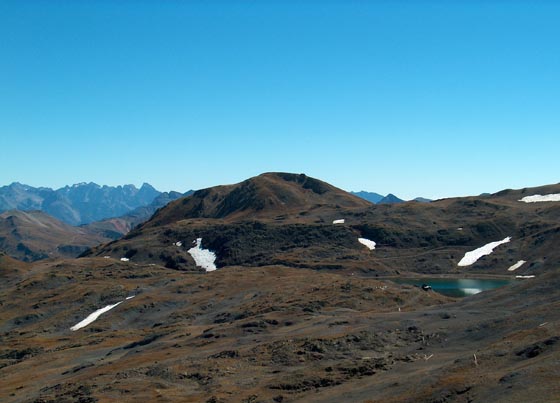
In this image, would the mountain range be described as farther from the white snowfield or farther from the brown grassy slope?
the white snowfield

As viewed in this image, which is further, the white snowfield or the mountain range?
the white snowfield

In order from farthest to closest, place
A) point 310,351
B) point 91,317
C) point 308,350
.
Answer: point 91,317 < point 308,350 < point 310,351

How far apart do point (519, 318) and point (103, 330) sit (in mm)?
100658

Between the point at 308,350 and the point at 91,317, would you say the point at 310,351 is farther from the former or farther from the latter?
the point at 91,317

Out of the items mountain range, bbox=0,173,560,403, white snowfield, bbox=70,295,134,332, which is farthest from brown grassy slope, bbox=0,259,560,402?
white snowfield, bbox=70,295,134,332

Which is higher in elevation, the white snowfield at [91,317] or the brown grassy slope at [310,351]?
the white snowfield at [91,317]

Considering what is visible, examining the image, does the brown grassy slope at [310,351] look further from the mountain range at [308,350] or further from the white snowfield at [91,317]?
the white snowfield at [91,317]

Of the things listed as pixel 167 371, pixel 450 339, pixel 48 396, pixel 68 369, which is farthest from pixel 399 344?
pixel 68 369

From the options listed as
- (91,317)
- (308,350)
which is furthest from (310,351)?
(91,317)

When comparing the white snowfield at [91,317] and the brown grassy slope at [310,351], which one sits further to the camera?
the white snowfield at [91,317]

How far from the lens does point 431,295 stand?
14375cm

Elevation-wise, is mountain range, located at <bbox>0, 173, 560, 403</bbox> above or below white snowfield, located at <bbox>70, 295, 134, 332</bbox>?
below

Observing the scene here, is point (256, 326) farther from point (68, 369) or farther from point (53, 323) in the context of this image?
point (53, 323)

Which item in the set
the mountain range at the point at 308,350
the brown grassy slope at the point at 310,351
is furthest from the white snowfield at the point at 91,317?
the brown grassy slope at the point at 310,351
